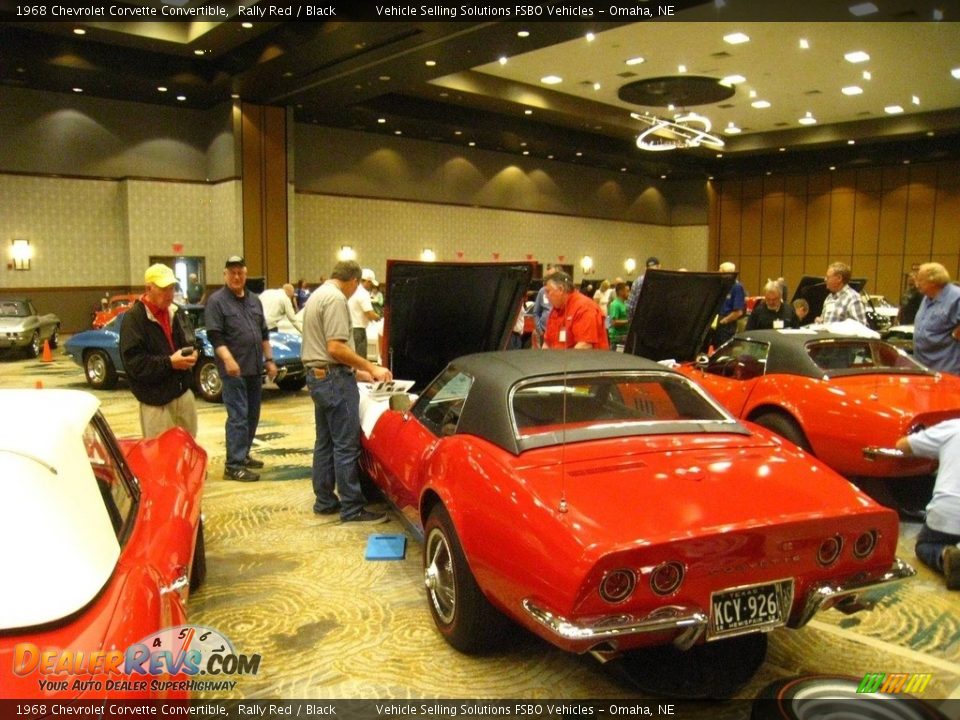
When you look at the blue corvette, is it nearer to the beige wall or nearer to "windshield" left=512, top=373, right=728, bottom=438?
"windshield" left=512, top=373, right=728, bottom=438

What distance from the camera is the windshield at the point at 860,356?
555 centimetres

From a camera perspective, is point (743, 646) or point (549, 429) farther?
point (549, 429)

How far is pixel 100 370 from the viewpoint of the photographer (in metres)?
10.6

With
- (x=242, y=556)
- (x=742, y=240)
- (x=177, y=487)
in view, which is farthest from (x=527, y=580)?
(x=742, y=240)

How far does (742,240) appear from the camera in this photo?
28.1 meters

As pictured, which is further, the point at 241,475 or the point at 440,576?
the point at 241,475

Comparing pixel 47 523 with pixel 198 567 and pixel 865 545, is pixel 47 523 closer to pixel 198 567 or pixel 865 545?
pixel 198 567

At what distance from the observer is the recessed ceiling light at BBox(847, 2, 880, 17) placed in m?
11.0

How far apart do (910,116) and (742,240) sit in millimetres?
8045

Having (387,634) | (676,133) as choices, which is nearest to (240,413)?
(387,634)

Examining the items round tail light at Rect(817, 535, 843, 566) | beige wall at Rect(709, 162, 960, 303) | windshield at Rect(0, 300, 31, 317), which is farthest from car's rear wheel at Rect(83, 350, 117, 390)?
beige wall at Rect(709, 162, 960, 303)

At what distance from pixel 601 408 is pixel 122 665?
266 centimetres

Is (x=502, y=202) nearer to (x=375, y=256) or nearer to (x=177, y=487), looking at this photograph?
(x=375, y=256)

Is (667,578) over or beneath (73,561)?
beneath
